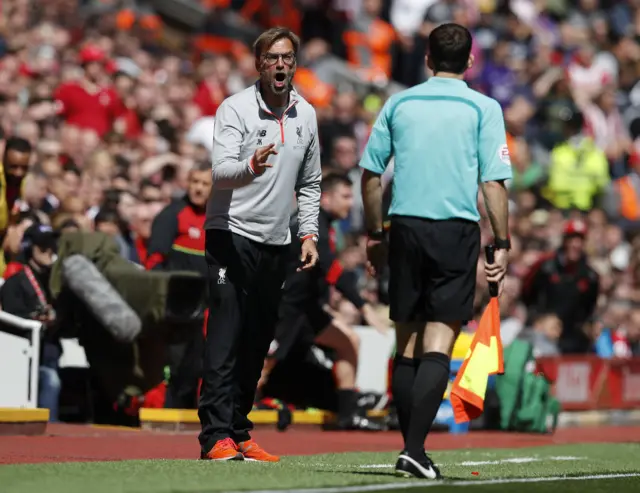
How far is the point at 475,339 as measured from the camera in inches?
327

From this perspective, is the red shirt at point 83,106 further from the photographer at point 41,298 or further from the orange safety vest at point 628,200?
the orange safety vest at point 628,200

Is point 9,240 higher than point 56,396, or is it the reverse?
point 9,240

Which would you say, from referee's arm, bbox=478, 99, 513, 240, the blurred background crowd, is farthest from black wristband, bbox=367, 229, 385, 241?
the blurred background crowd

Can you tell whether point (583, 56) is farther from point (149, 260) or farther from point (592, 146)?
point (149, 260)

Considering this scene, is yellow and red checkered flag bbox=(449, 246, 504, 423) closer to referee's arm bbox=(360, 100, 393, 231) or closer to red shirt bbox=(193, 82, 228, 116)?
referee's arm bbox=(360, 100, 393, 231)

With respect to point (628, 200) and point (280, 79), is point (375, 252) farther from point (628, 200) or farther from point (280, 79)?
point (628, 200)

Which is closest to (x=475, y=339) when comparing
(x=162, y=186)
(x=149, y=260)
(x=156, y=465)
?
(x=156, y=465)

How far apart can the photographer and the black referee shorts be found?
504cm

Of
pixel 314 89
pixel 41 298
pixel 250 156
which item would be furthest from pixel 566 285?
pixel 250 156

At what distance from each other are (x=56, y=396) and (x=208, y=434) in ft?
14.1

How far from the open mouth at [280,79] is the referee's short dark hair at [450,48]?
919 millimetres

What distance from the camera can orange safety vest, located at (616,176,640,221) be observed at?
23.9m

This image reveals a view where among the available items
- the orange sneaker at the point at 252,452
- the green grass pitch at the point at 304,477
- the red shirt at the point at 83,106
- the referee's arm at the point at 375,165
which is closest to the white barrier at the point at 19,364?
the green grass pitch at the point at 304,477

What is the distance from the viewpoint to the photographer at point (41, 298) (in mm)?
12336
